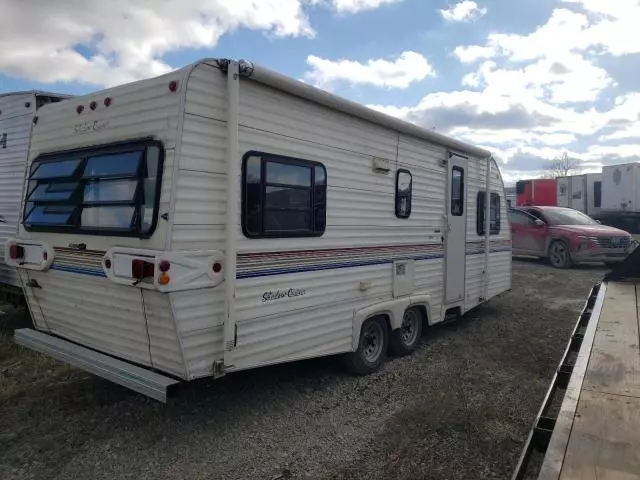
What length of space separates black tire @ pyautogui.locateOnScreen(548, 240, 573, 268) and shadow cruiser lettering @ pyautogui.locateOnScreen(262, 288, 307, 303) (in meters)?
10.4

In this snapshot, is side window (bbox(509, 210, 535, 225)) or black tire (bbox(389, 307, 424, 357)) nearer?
black tire (bbox(389, 307, 424, 357))

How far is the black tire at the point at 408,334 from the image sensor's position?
5727 mm

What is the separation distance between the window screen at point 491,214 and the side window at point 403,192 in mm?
1999

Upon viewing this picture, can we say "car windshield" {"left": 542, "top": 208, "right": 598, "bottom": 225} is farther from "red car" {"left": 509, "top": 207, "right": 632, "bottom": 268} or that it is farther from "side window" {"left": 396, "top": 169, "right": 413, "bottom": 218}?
"side window" {"left": 396, "top": 169, "right": 413, "bottom": 218}

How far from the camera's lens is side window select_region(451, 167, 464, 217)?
6.68 metres

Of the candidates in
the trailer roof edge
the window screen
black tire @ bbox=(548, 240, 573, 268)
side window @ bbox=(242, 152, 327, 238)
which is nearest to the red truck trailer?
black tire @ bbox=(548, 240, 573, 268)

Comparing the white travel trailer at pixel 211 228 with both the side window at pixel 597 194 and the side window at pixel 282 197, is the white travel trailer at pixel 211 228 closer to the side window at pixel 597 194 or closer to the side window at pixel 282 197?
the side window at pixel 282 197

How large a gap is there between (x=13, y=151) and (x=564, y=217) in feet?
40.6

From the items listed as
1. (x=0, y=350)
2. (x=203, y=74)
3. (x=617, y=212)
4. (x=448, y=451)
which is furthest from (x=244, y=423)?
(x=617, y=212)

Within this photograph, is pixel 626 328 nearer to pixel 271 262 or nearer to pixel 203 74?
pixel 271 262

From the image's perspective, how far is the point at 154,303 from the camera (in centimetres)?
352

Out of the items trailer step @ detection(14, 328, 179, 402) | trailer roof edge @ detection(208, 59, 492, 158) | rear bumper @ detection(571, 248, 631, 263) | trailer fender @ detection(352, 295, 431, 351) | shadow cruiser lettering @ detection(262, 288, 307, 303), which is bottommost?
trailer step @ detection(14, 328, 179, 402)

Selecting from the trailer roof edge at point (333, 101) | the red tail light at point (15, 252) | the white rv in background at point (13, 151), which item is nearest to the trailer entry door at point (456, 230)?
the trailer roof edge at point (333, 101)

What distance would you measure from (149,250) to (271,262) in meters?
0.96
